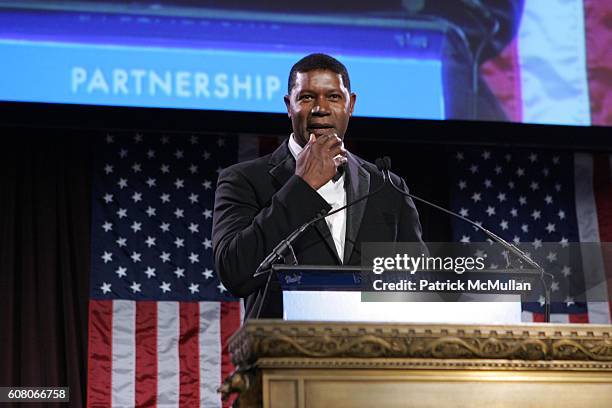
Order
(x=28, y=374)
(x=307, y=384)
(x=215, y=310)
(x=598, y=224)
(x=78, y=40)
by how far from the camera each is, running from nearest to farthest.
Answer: (x=307, y=384)
(x=78, y=40)
(x=28, y=374)
(x=215, y=310)
(x=598, y=224)

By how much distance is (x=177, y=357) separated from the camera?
5.11 m

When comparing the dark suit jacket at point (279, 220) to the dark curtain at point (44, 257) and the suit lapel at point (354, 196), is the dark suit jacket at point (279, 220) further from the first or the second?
the dark curtain at point (44, 257)

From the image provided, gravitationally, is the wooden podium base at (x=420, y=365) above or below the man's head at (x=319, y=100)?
below

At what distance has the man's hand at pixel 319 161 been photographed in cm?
217

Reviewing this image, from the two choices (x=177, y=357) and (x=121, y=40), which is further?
(x=177, y=357)

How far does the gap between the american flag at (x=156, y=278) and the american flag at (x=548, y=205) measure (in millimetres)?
1369

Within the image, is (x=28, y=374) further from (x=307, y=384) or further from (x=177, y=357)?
(x=307, y=384)

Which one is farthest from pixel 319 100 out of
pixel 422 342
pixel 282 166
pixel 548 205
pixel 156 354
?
pixel 548 205

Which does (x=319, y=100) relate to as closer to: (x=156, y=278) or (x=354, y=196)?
(x=354, y=196)

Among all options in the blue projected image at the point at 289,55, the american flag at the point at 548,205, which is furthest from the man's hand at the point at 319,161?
the american flag at the point at 548,205

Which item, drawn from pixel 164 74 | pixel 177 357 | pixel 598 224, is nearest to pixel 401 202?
pixel 164 74

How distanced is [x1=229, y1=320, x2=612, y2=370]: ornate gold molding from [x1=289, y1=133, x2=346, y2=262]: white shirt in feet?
2.28

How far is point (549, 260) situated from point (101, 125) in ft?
9.01

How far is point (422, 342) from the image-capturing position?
61.1 inches
